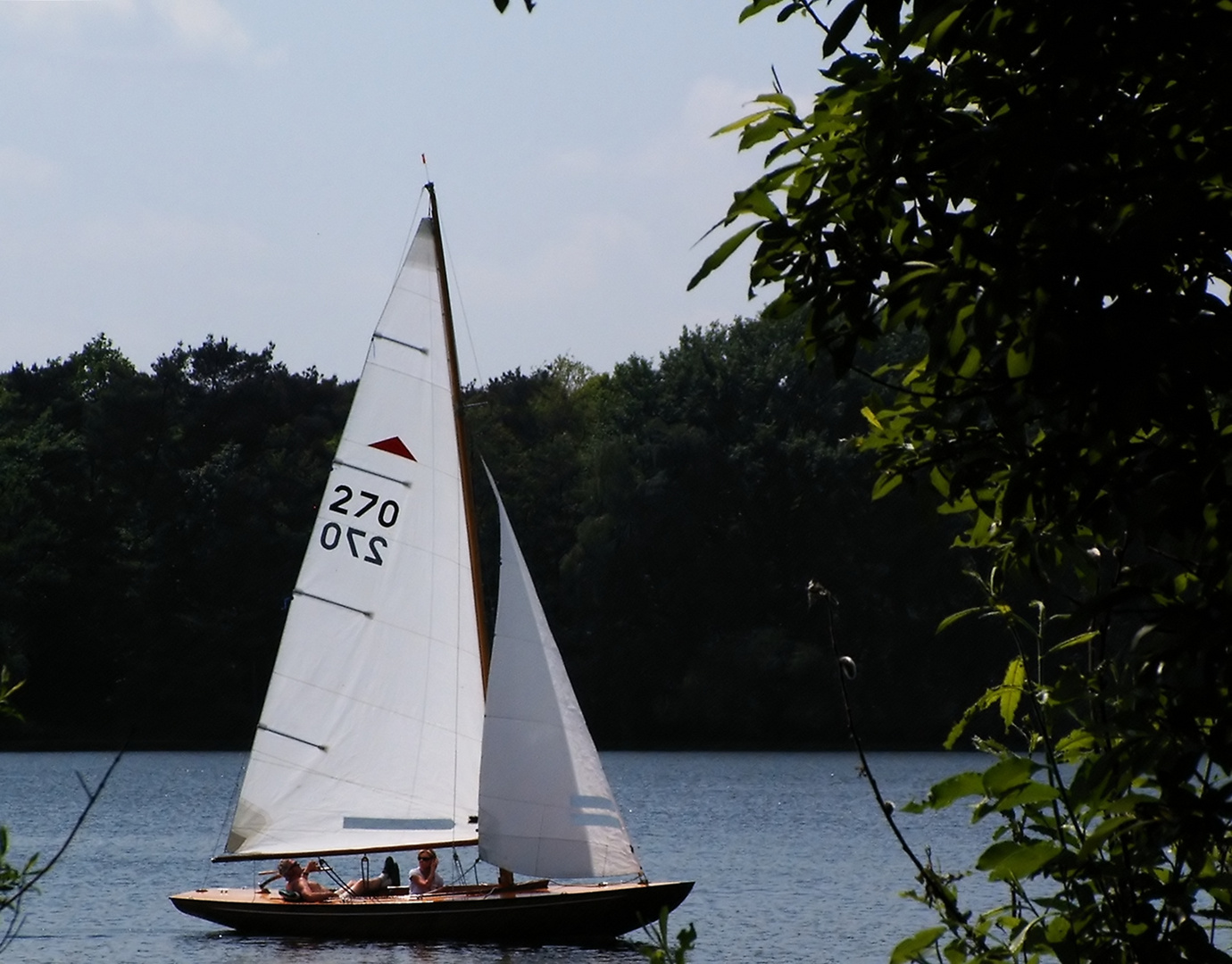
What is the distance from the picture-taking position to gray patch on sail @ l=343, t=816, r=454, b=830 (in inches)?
787

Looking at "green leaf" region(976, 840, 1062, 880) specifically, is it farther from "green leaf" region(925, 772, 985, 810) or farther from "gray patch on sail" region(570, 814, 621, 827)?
"gray patch on sail" region(570, 814, 621, 827)

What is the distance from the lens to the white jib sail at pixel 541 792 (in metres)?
18.7

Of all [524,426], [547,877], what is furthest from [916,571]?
[547,877]

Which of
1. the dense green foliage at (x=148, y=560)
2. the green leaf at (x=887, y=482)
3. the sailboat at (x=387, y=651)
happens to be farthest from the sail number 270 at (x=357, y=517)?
the dense green foliage at (x=148, y=560)

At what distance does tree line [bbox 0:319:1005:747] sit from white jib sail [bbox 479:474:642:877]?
4096 centimetres

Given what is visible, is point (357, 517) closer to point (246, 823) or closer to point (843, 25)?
point (246, 823)

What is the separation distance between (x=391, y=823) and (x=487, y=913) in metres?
1.66

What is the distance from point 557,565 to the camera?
6538cm

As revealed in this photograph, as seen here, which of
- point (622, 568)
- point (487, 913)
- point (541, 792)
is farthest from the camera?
point (622, 568)

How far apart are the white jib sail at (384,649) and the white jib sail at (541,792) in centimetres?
136

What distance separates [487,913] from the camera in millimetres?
19172

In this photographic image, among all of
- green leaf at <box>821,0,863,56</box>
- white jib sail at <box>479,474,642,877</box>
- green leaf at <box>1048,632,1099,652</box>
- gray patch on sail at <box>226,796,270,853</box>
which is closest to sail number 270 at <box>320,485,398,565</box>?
Result: white jib sail at <box>479,474,642,877</box>

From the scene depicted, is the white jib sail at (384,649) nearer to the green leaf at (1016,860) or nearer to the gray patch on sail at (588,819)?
the gray patch on sail at (588,819)

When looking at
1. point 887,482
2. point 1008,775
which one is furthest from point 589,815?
point 1008,775
